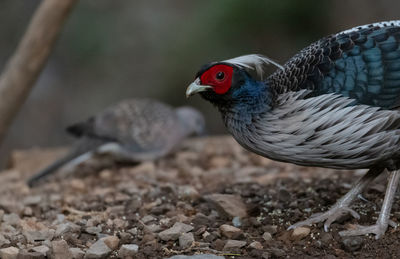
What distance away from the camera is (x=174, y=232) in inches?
170

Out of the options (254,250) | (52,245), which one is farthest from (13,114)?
(254,250)

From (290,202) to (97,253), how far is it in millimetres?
1722

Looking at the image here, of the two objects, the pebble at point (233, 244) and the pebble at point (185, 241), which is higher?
the pebble at point (185, 241)

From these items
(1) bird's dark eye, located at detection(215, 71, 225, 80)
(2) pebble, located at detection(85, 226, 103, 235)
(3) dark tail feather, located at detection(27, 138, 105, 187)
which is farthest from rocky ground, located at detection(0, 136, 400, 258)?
(1) bird's dark eye, located at detection(215, 71, 225, 80)

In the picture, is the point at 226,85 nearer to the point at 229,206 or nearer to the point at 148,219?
the point at 229,206

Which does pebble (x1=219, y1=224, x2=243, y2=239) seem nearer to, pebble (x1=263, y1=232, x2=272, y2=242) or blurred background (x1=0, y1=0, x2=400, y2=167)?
pebble (x1=263, y1=232, x2=272, y2=242)

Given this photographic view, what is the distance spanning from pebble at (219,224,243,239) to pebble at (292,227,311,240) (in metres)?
0.37

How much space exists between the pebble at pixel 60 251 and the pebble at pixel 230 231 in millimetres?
1062

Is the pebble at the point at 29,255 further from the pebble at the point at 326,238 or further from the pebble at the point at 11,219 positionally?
the pebble at the point at 326,238

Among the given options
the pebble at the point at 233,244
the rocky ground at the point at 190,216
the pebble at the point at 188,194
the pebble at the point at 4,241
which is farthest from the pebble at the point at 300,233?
the pebble at the point at 4,241

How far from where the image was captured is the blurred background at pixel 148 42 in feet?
35.1

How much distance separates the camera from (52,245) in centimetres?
414

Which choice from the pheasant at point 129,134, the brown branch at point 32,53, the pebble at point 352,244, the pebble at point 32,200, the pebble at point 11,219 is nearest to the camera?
the pebble at point 352,244

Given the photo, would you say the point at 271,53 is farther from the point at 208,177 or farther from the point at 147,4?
the point at 208,177
